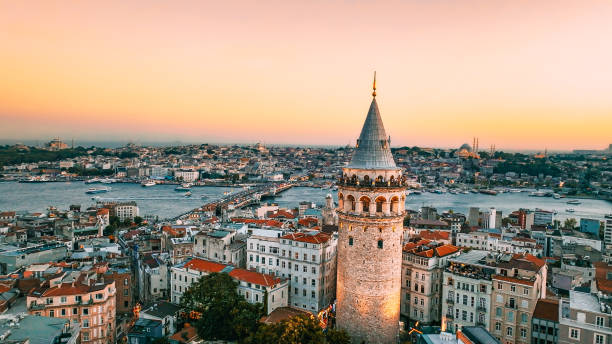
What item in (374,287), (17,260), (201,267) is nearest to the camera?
(374,287)

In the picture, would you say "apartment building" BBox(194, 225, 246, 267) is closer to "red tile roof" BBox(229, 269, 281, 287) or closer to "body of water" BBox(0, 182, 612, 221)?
"red tile roof" BBox(229, 269, 281, 287)

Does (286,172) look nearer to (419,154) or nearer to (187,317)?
(419,154)

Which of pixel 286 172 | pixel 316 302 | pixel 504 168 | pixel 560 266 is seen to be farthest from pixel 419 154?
pixel 316 302

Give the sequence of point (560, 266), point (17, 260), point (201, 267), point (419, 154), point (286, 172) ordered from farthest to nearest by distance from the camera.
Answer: point (419, 154)
point (286, 172)
point (560, 266)
point (17, 260)
point (201, 267)

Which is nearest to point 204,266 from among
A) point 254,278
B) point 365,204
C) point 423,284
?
point 254,278

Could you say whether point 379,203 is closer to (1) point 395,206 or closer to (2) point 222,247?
(1) point 395,206

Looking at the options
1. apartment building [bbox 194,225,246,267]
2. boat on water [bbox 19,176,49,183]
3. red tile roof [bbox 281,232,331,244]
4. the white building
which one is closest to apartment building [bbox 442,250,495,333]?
red tile roof [bbox 281,232,331,244]

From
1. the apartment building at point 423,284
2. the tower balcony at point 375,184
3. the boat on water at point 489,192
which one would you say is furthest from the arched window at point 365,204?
the boat on water at point 489,192
